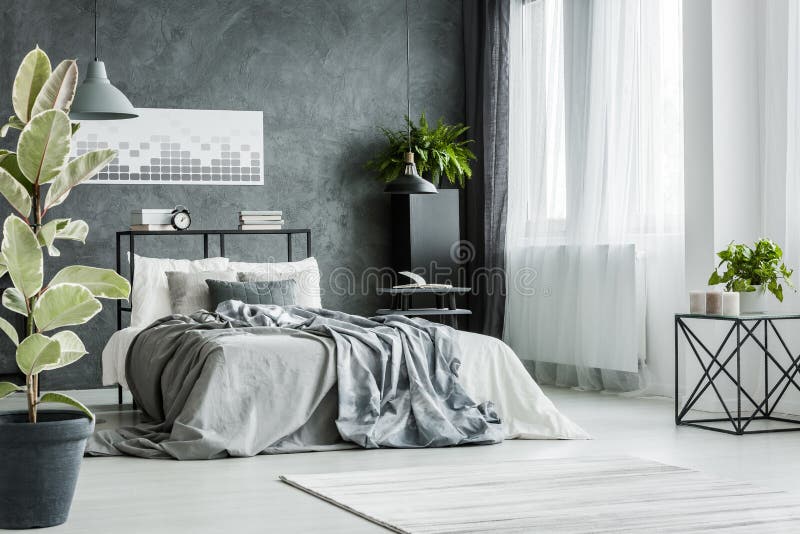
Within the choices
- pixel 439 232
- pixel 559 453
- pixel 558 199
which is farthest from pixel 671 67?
pixel 559 453

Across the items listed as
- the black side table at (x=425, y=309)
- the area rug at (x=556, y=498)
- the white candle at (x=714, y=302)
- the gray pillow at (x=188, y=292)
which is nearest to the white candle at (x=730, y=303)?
the white candle at (x=714, y=302)

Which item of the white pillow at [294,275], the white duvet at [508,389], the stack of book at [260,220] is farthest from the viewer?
the stack of book at [260,220]

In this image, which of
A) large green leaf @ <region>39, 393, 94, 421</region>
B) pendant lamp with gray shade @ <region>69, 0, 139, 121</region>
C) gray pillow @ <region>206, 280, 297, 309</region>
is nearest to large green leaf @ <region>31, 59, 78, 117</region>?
large green leaf @ <region>39, 393, 94, 421</region>

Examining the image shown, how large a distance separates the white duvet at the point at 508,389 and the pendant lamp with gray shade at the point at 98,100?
2.40m

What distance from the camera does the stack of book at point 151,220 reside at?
6.99m

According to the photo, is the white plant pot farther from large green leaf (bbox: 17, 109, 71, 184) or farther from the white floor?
large green leaf (bbox: 17, 109, 71, 184)

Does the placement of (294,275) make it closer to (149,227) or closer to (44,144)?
(149,227)

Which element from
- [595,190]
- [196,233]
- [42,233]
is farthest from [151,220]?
[42,233]

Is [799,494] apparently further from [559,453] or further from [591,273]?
[591,273]

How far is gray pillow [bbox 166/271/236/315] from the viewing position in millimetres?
6473

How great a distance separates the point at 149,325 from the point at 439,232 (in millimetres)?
2574

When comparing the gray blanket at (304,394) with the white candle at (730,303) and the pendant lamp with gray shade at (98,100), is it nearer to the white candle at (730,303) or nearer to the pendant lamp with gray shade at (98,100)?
the white candle at (730,303)

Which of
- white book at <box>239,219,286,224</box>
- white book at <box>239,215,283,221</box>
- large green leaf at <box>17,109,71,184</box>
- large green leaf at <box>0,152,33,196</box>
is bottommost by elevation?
white book at <box>239,219,286,224</box>

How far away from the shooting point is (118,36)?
7406 mm
